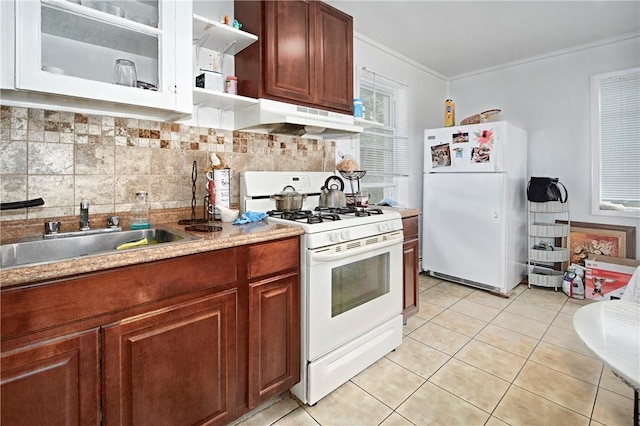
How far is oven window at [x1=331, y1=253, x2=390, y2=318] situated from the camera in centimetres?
173

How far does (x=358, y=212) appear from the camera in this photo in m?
2.04

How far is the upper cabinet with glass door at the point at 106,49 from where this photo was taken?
1183 mm

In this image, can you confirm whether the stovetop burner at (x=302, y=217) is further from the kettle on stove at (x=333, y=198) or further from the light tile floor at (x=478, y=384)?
the light tile floor at (x=478, y=384)

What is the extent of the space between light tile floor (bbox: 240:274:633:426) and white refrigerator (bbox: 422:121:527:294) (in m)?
0.71

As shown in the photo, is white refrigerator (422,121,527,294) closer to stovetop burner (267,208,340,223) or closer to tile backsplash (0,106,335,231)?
stovetop burner (267,208,340,223)

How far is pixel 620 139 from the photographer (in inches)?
123

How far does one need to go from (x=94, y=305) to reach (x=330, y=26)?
215 cm

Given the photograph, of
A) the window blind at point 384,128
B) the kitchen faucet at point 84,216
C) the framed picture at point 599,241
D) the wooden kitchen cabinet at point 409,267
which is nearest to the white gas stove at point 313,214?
the wooden kitchen cabinet at point 409,267

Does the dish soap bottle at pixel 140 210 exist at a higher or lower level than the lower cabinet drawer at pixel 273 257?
higher

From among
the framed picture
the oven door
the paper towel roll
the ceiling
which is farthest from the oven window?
the framed picture

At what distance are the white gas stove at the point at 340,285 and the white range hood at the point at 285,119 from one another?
310 mm

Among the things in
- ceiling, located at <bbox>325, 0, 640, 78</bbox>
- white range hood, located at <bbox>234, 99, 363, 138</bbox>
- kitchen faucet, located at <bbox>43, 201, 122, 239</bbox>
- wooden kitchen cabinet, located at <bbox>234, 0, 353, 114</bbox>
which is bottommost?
kitchen faucet, located at <bbox>43, 201, 122, 239</bbox>

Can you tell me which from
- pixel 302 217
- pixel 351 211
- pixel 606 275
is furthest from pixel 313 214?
pixel 606 275

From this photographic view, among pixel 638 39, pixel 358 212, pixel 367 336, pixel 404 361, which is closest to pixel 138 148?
pixel 358 212
